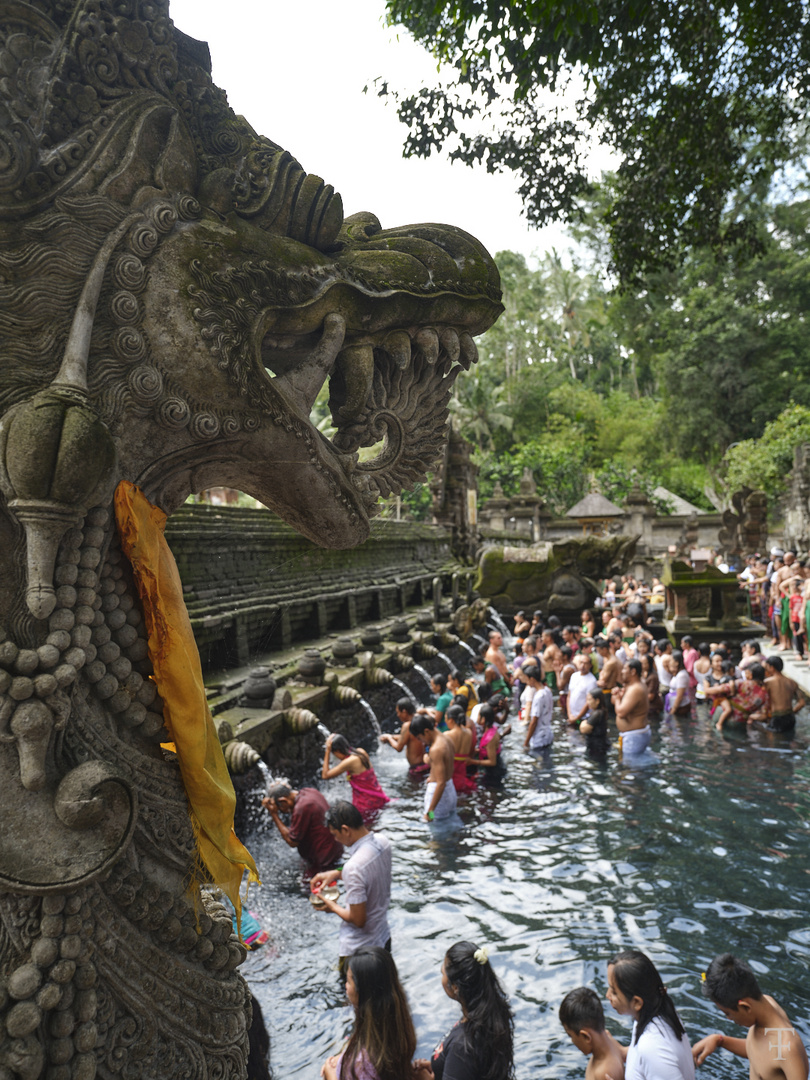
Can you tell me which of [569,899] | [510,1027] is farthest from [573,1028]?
[569,899]

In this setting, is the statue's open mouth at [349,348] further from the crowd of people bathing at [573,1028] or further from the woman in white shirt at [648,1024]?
the woman in white shirt at [648,1024]

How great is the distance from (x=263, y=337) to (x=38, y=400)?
533 millimetres

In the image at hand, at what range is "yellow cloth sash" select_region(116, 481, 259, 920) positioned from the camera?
1.51m

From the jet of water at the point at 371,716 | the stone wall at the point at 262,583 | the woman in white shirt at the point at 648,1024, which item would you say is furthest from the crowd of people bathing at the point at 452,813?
the stone wall at the point at 262,583

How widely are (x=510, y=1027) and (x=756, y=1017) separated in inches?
49.3

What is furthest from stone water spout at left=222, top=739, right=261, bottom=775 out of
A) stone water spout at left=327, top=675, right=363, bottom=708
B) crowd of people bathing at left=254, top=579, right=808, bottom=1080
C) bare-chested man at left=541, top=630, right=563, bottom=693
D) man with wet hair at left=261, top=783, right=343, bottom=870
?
bare-chested man at left=541, top=630, right=563, bottom=693

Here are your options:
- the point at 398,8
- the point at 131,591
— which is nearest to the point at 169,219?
the point at 131,591

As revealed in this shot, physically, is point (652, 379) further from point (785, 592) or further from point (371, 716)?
point (371, 716)

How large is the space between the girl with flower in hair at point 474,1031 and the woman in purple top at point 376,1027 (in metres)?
0.19

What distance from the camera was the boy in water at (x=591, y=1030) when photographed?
3.58 meters

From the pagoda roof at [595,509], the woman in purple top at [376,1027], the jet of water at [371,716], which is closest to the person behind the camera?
the woman in purple top at [376,1027]

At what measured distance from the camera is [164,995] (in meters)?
1.45

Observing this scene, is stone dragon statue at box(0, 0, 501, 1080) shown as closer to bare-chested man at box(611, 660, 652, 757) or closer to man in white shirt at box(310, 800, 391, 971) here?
man in white shirt at box(310, 800, 391, 971)

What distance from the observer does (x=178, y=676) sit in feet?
5.12
